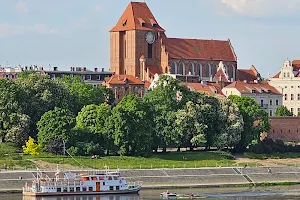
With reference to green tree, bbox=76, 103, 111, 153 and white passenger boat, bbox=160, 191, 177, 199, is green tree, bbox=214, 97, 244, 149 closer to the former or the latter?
green tree, bbox=76, 103, 111, 153

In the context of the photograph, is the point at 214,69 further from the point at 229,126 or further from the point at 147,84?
the point at 229,126

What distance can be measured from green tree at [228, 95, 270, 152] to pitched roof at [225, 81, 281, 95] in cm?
2283

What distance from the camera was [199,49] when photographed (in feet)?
552

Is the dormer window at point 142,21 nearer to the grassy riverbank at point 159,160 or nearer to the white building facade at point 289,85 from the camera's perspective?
the white building facade at point 289,85

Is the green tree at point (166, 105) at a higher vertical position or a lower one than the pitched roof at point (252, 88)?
lower

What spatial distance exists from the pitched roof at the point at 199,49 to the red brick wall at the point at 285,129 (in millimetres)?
33134

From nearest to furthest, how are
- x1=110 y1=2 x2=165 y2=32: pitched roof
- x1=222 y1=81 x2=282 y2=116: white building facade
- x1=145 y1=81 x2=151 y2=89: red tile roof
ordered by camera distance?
x1=222 y1=81 x2=282 y2=116: white building facade → x1=145 y1=81 x2=151 y2=89: red tile roof → x1=110 y1=2 x2=165 y2=32: pitched roof

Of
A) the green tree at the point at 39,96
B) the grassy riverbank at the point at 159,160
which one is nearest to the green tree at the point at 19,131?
the green tree at the point at 39,96

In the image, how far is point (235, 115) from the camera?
113 metres

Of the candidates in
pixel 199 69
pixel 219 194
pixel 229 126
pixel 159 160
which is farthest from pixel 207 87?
pixel 219 194

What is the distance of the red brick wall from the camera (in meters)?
133

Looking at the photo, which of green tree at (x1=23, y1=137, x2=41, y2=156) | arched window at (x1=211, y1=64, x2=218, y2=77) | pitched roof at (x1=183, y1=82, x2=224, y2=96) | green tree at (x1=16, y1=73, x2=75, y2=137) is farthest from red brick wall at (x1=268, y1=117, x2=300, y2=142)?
green tree at (x1=23, y1=137, x2=41, y2=156)

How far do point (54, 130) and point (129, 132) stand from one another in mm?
7190

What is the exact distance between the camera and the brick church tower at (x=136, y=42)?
6260 inches
